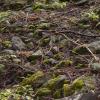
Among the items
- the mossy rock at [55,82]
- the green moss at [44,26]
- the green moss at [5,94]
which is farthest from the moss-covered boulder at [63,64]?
the green moss at [44,26]

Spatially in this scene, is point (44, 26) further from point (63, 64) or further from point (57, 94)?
point (57, 94)

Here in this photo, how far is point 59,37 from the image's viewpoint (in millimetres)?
4828

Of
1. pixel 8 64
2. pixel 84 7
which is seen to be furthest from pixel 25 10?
pixel 8 64

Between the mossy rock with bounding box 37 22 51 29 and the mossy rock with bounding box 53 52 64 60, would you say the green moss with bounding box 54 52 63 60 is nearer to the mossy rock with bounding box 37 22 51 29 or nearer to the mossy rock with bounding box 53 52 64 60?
the mossy rock with bounding box 53 52 64 60

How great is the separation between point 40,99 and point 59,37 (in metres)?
1.53

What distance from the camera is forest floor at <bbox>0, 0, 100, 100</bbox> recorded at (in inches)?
141

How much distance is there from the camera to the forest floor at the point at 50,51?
3590 mm

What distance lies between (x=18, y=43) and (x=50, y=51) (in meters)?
0.58

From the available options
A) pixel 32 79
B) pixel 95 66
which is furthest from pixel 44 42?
pixel 95 66

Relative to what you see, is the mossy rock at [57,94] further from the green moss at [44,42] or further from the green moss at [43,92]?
the green moss at [44,42]

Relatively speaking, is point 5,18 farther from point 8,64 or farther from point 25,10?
point 8,64

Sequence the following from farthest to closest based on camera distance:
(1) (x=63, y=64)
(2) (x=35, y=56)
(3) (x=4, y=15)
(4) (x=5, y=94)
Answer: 1. (3) (x=4, y=15)
2. (2) (x=35, y=56)
3. (1) (x=63, y=64)
4. (4) (x=5, y=94)

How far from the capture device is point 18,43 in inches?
190

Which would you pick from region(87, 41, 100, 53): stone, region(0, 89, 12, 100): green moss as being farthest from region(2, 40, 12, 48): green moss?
region(0, 89, 12, 100): green moss
